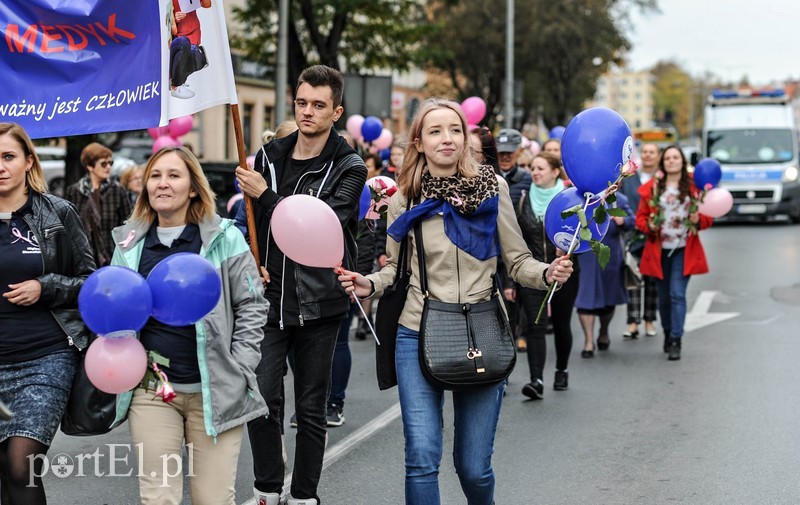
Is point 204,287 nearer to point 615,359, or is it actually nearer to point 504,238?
point 504,238

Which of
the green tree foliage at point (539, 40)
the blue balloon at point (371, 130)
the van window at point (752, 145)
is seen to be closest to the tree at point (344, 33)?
the van window at point (752, 145)

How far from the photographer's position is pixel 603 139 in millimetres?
4887

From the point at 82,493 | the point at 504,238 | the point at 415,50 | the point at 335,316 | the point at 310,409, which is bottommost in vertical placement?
the point at 82,493

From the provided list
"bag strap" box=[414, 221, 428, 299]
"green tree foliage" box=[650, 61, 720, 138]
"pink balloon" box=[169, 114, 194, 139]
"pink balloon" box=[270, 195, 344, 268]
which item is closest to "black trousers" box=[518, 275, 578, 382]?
"bag strap" box=[414, 221, 428, 299]

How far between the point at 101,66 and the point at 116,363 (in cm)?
176

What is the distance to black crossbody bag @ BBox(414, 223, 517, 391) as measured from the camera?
14.8ft

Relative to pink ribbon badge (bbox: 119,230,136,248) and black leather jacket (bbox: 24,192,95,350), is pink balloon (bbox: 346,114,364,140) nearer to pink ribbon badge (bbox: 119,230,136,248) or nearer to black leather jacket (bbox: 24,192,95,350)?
black leather jacket (bbox: 24,192,95,350)

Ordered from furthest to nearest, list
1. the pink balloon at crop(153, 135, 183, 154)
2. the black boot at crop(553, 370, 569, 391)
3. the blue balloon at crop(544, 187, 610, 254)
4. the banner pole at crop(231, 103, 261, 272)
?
the pink balloon at crop(153, 135, 183, 154) < the black boot at crop(553, 370, 569, 391) < the banner pole at crop(231, 103, 261, 272) < the blue balloon at crop(544, 187, 610, 254)

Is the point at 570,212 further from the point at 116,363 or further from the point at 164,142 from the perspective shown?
the point at 164,142

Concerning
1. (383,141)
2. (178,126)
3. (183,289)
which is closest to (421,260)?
(183,289)

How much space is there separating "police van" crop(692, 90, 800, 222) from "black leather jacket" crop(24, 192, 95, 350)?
23.8 metres

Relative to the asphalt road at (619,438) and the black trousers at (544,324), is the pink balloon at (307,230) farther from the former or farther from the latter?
the black trousers at (544,324)

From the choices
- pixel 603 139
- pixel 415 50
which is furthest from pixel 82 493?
pixel 415 50

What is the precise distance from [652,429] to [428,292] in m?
3.60
